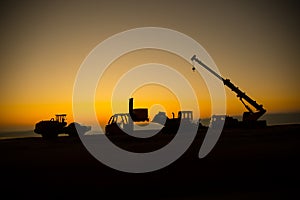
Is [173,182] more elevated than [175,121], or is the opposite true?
[175,121]

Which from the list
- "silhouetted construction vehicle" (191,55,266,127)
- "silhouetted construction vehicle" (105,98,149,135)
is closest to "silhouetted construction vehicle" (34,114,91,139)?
"silhouetted construction vehicle" (105,98,149,135)

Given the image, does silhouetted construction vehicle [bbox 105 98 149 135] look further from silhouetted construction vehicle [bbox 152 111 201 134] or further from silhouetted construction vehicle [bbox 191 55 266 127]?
silhouetted construction vehicle [bbox 191 55 266 127]

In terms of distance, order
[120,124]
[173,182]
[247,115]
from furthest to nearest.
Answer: [247,115]
[120,124]
[173,182]

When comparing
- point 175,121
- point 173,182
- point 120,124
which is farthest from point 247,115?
point 173,182

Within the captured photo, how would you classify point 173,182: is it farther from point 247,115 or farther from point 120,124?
point 247,115

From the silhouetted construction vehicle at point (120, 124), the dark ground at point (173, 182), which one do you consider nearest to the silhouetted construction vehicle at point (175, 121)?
the silhouetted construction vehicle at point (120, 124)

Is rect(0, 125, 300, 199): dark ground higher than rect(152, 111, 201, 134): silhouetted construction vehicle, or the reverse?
rect(152, 111, 201, 134): silhouetted construction vehicle

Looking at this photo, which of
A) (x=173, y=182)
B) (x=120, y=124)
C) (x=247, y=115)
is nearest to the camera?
(x=173, y=182)

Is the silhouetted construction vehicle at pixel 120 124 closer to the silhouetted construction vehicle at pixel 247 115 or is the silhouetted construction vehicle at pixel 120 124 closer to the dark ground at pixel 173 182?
the silhouetted construction vehicle at pixel 247 115

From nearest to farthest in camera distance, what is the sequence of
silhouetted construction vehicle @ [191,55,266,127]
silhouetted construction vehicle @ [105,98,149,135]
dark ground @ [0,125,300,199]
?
dark ground @ [0,125,300,199]
silhouetted construction vehicle @ [105,98,149,135]
silhouetted construction vehicle @ [191,55,266,127]

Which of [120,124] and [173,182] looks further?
[120,124]

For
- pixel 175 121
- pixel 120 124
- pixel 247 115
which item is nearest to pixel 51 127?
pixel 120 124

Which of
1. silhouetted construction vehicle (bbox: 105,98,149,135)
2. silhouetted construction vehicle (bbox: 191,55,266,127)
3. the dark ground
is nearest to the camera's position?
the dark ground

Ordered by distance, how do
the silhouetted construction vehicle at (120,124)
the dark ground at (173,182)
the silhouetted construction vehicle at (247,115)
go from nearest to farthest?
the dark ground at (173,182)
the silhouetted construction vehicle at (120,124)
the silhouetted construction vehicle at (247,115)
